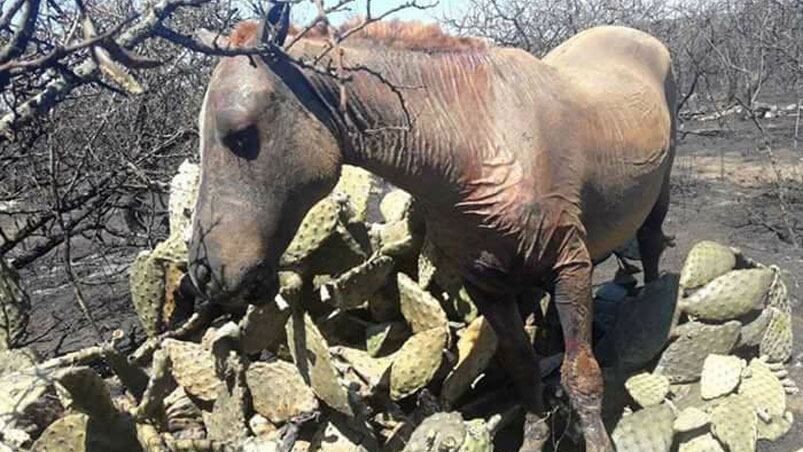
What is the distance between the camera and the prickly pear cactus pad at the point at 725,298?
4.07 metres

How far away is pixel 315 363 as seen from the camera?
10.3 feet

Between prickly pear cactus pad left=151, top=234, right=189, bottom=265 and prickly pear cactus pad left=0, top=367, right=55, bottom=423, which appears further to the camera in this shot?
prickly pear cactus pad left=151, top=234, right=189, bottom=265

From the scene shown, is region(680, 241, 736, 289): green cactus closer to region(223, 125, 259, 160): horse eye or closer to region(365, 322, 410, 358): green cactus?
region(365, 322, 410, 358): green cactus

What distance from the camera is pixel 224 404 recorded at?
3.21 metres

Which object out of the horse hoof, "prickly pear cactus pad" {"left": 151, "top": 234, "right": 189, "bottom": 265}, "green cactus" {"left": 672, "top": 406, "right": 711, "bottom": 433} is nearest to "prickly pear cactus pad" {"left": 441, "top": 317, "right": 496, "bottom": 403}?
the horse hoof

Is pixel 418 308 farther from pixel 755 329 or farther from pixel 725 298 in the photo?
pixel 755 329

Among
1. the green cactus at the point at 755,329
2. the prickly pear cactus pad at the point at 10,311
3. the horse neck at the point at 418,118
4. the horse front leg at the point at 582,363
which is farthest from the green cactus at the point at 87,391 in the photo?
the green cactus at the point at 755,329

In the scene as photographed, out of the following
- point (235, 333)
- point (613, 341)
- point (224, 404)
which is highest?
point (235, 333)

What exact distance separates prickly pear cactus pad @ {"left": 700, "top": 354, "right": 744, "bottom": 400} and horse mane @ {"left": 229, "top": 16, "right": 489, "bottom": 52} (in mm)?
1821

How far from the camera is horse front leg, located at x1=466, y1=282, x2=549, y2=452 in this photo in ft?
11.2

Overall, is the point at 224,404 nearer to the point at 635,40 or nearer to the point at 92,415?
the point at 92,415

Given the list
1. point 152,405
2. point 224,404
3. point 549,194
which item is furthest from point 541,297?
point 152,405

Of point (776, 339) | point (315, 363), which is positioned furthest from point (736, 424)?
point (315, 363)

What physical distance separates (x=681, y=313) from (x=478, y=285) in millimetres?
1307
